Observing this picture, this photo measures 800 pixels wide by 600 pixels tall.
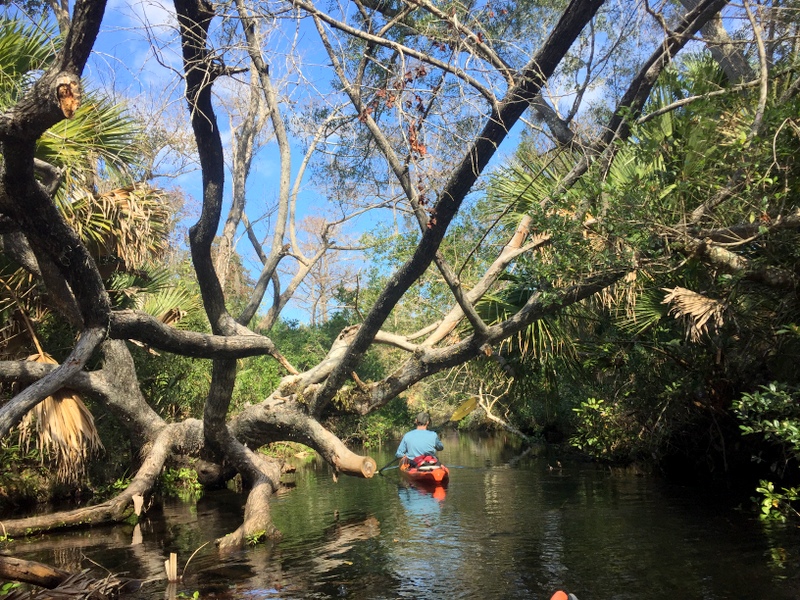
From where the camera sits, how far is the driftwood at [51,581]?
4.72 metres

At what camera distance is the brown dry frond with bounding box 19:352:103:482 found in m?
8.72

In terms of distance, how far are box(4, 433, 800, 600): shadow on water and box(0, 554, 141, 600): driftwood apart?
1.02m

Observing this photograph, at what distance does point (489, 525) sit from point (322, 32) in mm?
6598

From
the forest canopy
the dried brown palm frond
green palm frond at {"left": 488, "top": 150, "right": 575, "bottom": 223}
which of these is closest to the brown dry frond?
the forest canopy

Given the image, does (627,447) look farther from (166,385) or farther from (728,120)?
(166,385)

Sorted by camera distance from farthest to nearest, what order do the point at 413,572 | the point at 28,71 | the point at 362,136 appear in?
1. the point at 362,136
2. the point at 28,71
3. the point at 413,572

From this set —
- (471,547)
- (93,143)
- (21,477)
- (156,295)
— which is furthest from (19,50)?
(471,547)

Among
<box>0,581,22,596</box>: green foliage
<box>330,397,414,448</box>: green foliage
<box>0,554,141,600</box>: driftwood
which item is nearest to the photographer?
<box>0,554,141,600</box>: driftwood

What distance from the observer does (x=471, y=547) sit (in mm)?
7695

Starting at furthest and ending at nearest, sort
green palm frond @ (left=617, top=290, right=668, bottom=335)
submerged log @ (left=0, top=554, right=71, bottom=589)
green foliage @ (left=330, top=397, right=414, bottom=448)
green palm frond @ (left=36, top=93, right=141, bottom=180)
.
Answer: green foliage @ (left=330, top=397, right=414, bottom=448), green palm frond @ (left=617, top=290, right=668, bottom=335), green palm frond @ (left=36, top=93, right=141, bottom=180), submerged log @ (left=0, top=554, right=71, bottom=589)

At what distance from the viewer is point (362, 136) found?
10055 millimetres

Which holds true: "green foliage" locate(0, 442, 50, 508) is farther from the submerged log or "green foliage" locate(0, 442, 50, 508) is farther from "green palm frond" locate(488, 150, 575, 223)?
"green palm frond" locate(488, 150, 575, 223)

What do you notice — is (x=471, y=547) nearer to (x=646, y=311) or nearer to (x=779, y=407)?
(x=779, y=407)

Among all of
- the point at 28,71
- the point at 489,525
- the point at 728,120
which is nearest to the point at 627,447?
the point at 489,525
